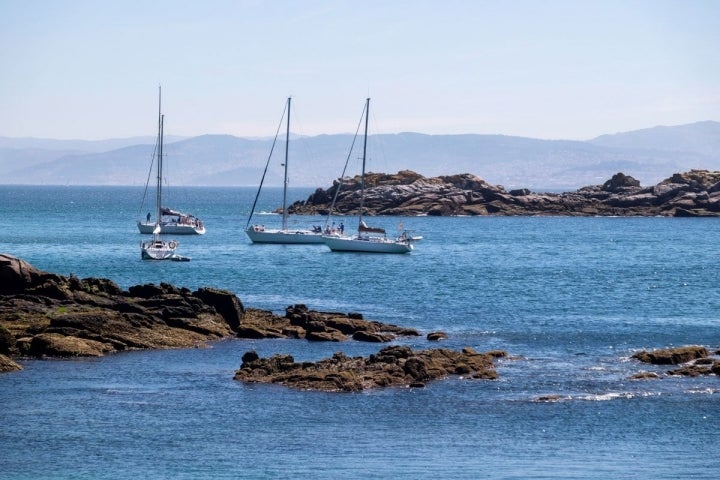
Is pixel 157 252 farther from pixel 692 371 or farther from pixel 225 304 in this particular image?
pixel 692 371

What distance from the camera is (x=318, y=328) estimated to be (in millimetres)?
46125

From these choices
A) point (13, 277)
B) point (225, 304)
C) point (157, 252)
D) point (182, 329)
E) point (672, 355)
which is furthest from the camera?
point (157, 252)

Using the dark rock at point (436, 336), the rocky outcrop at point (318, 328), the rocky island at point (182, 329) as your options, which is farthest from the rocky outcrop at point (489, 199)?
the dark rock at point (436, 336)

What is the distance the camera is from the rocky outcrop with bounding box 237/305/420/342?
4528cm

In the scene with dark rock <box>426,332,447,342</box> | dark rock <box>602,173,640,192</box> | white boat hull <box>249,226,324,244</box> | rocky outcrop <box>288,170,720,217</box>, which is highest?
dark rock <box>602,173,640,192</box>

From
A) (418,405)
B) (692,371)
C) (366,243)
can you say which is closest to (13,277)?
(418,405)

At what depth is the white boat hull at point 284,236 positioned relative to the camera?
10681 centimetres

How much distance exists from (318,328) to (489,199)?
137 meters

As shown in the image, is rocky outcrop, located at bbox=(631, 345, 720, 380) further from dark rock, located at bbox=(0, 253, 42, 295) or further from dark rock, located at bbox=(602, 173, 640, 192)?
dark rock, located at bbox=(602, 173, 640, 192)

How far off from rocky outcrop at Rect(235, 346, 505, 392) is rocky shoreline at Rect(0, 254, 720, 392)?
0.03m

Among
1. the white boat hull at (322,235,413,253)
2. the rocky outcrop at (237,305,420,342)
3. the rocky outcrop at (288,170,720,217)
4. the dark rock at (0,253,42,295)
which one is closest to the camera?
the rocky outcrop at (237,305,420,342)

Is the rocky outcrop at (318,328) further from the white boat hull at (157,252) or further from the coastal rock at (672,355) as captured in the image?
the white boat hull at (157,252)

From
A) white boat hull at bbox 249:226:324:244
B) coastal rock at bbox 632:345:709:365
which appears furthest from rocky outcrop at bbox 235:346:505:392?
white boat hull at bbox 249:226:324:244

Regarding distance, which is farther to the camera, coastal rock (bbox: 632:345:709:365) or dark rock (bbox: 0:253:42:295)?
dark rock (bbox: 0:253:42:295)
